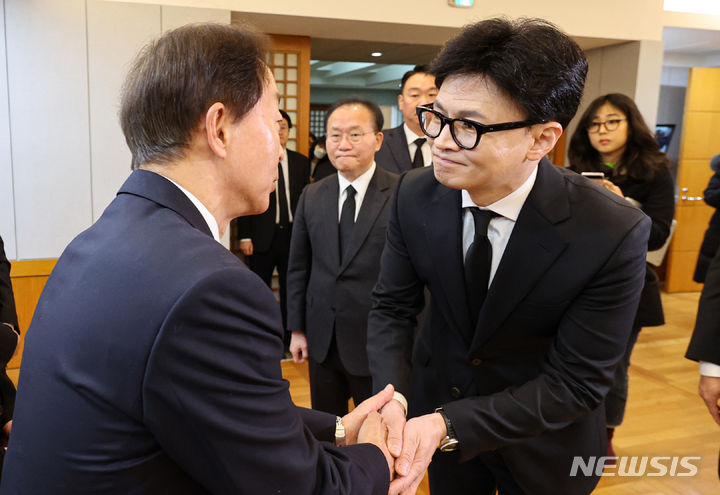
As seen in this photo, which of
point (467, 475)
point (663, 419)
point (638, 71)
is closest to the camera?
point (467, 475)

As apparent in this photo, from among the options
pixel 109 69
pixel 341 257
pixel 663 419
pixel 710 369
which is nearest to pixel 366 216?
pixel 341 257

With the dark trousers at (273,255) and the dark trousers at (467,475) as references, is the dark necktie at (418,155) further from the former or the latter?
the dark trousers at (467,475)

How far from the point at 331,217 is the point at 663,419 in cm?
249

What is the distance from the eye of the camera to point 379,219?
2564 mm

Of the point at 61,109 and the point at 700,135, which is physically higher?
the point at 700,135

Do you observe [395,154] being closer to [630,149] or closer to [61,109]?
[630,149]

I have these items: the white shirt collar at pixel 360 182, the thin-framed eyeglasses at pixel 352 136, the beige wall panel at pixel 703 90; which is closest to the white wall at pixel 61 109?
the thin-framed eyeglasses at pixel 352 136

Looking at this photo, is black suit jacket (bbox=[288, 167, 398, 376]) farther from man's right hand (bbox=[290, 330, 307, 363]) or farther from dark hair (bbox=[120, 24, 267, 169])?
dark hair (bbox=[120, 24, 267, 169])

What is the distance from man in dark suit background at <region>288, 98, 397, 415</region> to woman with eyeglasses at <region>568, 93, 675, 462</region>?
1061 mm

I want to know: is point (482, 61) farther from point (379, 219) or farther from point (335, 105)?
point (335, 105)

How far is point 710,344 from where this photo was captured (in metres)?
1.72

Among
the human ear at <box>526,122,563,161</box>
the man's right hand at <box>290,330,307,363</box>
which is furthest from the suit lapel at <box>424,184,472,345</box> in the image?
the man's right hand at <box>290,330,307,363</box>

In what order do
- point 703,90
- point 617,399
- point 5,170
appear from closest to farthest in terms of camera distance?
point 617,399
point 5,170
point 703,90

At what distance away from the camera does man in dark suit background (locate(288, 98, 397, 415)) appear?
2549mm
